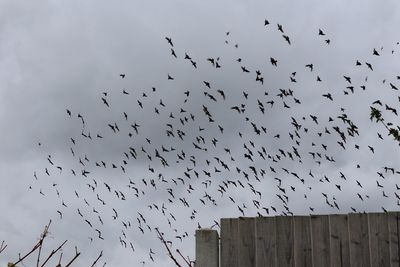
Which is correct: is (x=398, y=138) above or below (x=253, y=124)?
below

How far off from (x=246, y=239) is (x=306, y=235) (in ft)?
2.06

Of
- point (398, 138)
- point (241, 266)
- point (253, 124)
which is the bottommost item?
point (241, 266)

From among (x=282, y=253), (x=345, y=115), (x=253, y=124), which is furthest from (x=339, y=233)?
(x=253, y=124)

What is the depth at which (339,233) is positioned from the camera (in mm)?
5867

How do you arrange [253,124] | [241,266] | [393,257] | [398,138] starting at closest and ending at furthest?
[393,257] < [241,266] < [398,138] < [253,124]

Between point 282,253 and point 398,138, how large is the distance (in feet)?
24.9

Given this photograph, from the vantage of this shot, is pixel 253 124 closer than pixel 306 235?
No

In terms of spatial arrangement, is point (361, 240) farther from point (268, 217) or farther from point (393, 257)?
point (268, 217)

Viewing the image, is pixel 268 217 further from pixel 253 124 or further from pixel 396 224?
pixel 253 124

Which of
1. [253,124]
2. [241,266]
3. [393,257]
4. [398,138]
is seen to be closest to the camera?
[393,257]

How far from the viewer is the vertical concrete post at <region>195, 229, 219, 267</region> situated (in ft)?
20.1

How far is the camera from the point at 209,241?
20.3 feet

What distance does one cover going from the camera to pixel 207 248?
20.2ft

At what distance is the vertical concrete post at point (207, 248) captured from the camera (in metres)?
6.12
